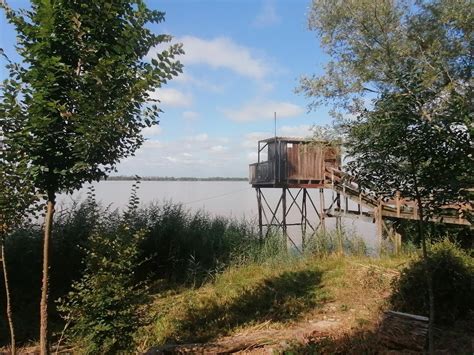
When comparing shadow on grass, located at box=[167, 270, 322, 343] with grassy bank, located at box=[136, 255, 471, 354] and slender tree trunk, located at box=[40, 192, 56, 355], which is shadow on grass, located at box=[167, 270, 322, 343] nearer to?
grassy bank, located at box=[136, 255, 471, 354]

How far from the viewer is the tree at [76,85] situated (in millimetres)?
2988

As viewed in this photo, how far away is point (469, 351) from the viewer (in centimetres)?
446

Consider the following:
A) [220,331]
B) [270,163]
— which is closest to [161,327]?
[220,331]

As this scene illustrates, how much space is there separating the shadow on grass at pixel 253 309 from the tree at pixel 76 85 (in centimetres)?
293

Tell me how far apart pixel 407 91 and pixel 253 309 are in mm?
4243

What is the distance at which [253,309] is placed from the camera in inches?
262

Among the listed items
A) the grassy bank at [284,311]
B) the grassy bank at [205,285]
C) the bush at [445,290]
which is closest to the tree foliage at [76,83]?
the grassy bank at [205,285]

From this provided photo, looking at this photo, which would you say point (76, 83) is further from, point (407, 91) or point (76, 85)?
point (407, 91)

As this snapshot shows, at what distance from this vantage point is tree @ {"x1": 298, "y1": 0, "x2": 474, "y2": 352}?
3750 millimetres

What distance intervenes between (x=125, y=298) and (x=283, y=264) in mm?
5717

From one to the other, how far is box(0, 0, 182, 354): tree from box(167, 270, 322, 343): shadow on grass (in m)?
2.93

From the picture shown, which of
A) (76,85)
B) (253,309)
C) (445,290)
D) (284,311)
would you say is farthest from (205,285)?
(76,85)

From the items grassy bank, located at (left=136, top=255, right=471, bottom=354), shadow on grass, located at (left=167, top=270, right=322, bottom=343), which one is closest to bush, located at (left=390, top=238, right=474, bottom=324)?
grassy bank, located at (left=136, top=255, right=471, bottom=354)

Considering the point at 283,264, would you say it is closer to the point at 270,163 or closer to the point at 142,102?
the point at 142,102
